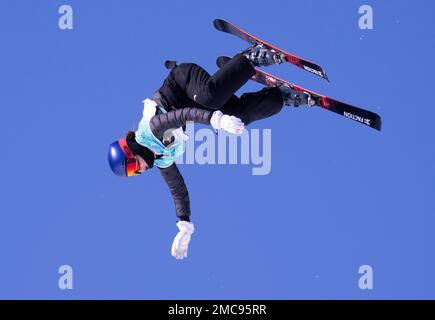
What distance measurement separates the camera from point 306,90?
6.92 metres

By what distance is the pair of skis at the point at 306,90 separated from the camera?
21.3 ft

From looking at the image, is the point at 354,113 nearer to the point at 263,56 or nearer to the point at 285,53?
the point at 285,53

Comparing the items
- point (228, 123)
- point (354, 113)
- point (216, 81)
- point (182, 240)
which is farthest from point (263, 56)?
point (182, 240)

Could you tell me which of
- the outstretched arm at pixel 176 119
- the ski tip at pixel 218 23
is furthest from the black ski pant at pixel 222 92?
the ski tip at pixel 218 23

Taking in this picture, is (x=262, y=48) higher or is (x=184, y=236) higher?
(x=262, y=48)

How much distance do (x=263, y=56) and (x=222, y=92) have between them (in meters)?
0.65

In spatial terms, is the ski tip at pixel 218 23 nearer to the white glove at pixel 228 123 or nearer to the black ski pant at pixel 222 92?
the black ski pant at pixel 222 92

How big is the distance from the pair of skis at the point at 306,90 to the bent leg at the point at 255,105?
0.80 ft

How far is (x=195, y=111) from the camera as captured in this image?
19.7 feet

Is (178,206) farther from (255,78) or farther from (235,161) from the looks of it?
(235,161)

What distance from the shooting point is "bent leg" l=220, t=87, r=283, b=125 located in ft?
22.0

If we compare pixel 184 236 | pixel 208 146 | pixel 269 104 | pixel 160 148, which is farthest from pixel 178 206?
pixel 208 146

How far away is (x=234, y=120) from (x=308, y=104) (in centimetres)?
142

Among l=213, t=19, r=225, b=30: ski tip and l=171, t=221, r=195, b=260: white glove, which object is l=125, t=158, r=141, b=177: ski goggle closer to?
l=171, t=221, r=195, b=260: white glove
